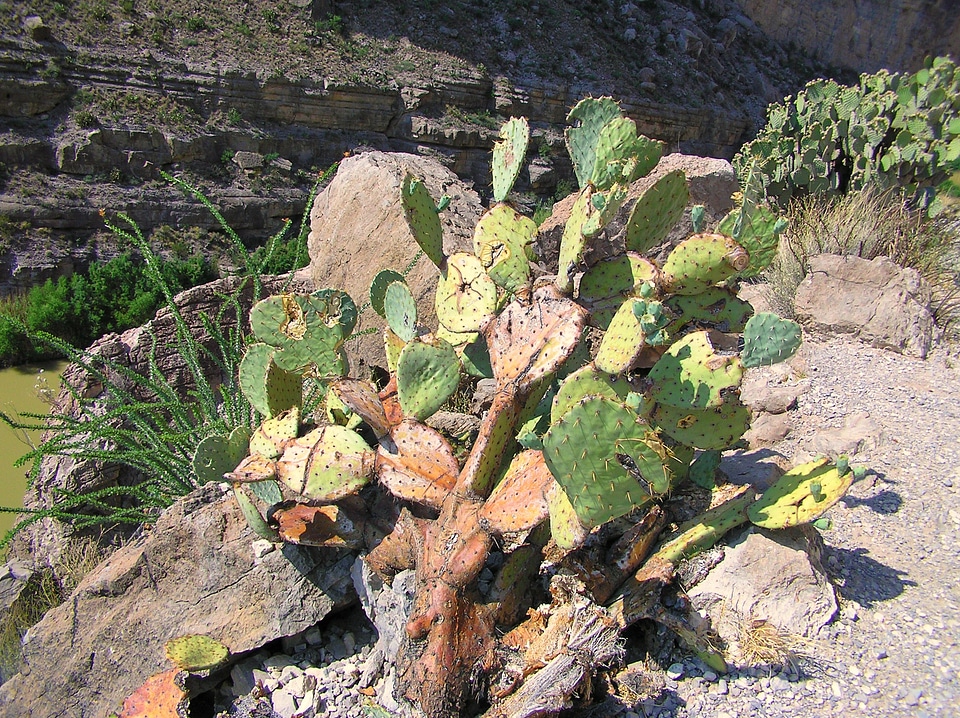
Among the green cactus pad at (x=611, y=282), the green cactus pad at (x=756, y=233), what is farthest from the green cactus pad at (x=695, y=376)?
the green cactus pad at (x=756, y=233)

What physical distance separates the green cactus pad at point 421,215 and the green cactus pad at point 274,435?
76 centimetres

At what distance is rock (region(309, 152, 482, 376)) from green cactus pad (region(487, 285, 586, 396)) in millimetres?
1624

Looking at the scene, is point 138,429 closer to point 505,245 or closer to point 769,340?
point 505,245

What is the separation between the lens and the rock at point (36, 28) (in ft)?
40.1

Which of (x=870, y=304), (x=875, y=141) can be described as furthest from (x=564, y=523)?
(x=875, y=141)

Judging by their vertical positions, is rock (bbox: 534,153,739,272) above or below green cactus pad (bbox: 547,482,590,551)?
above

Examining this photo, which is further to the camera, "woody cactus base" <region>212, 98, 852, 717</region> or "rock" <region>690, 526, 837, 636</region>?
"rock" <region>690, 526, 837, 636</region>

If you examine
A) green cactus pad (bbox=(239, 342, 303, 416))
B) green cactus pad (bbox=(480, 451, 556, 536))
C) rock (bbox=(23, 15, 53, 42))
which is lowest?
rock (bbox=(23, 15, 53, 42))

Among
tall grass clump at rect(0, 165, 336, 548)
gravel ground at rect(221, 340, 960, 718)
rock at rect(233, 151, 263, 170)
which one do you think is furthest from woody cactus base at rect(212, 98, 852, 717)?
rock at rect(233, 151, 263, 170)

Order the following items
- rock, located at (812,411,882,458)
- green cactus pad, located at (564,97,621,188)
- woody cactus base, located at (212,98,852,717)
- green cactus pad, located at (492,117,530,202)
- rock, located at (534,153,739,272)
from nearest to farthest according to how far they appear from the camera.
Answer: woody cactus base, located at (212,98,852,717)
green cactus pad, located at (564,97,621,188)
green cactus pad, located at (492,117,530,202)
rock, located at (812,411,882,458)
rock, located at (534,153,739,272)

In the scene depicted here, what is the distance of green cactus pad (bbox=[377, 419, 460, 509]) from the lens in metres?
2.14

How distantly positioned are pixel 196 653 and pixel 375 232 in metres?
2.52

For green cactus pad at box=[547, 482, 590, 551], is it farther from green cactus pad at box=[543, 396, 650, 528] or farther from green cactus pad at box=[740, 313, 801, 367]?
green cactus pad at box=[740, 313, 801, 367]

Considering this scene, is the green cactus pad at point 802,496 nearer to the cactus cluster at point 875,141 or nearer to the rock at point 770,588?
the rock at point 770,588
